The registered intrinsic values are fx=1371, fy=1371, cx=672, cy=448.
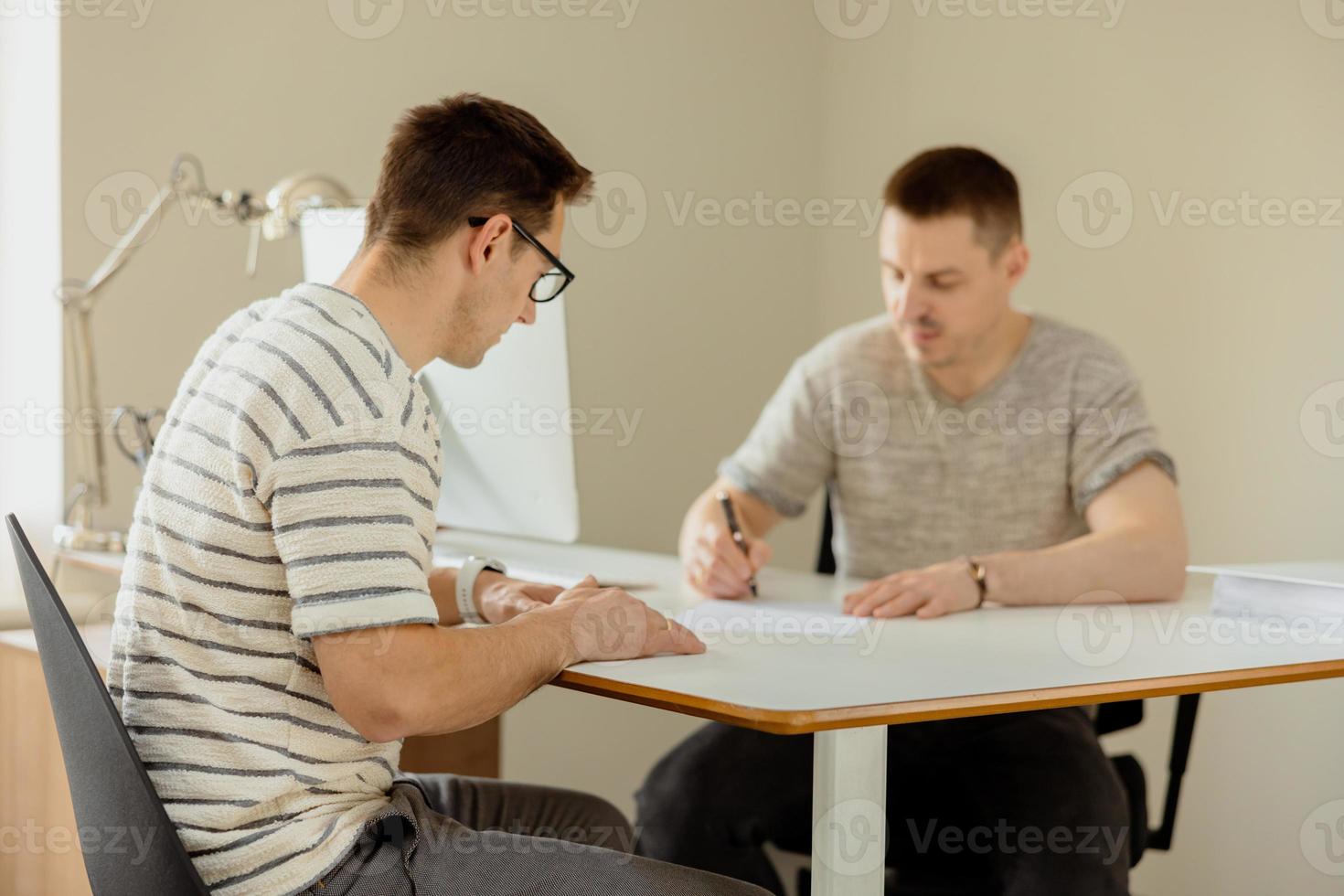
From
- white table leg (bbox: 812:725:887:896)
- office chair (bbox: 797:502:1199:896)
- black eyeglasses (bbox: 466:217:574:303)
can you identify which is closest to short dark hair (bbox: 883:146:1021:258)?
office chair (bbox: 797:502:1199:896)

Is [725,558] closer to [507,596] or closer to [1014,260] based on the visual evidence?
[507,596]

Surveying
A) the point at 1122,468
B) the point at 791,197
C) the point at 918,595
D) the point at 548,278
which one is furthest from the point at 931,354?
the point at 791,197

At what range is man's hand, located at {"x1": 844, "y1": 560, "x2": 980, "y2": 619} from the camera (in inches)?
64.7

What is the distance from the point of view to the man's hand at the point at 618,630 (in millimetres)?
1314

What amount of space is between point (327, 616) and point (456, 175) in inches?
17.8

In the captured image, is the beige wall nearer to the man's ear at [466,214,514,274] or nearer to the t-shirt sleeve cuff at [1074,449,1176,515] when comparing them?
the t-shirt sleeve cuff at [1074,449,1176,515]

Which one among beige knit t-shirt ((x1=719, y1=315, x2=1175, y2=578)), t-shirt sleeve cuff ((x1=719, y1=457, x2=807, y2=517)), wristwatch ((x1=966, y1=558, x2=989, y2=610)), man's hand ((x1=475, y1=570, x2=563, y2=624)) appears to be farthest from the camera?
t-shirt sleeve cuff ((x1=719, y1=457, x2=807, y2=517))

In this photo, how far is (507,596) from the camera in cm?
151

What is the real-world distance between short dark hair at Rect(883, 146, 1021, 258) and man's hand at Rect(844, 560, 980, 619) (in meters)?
0.63

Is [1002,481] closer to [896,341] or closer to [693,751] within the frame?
[896,341]

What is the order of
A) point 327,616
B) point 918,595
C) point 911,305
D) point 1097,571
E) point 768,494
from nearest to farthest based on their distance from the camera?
1. point 327,616
2. point 918,595
3. point 1097,571
4. point 911,305
5. point 768,494

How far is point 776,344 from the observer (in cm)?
354

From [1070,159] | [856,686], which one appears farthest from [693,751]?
[1070,159]

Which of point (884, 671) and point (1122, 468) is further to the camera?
A: point (1122, 468)
